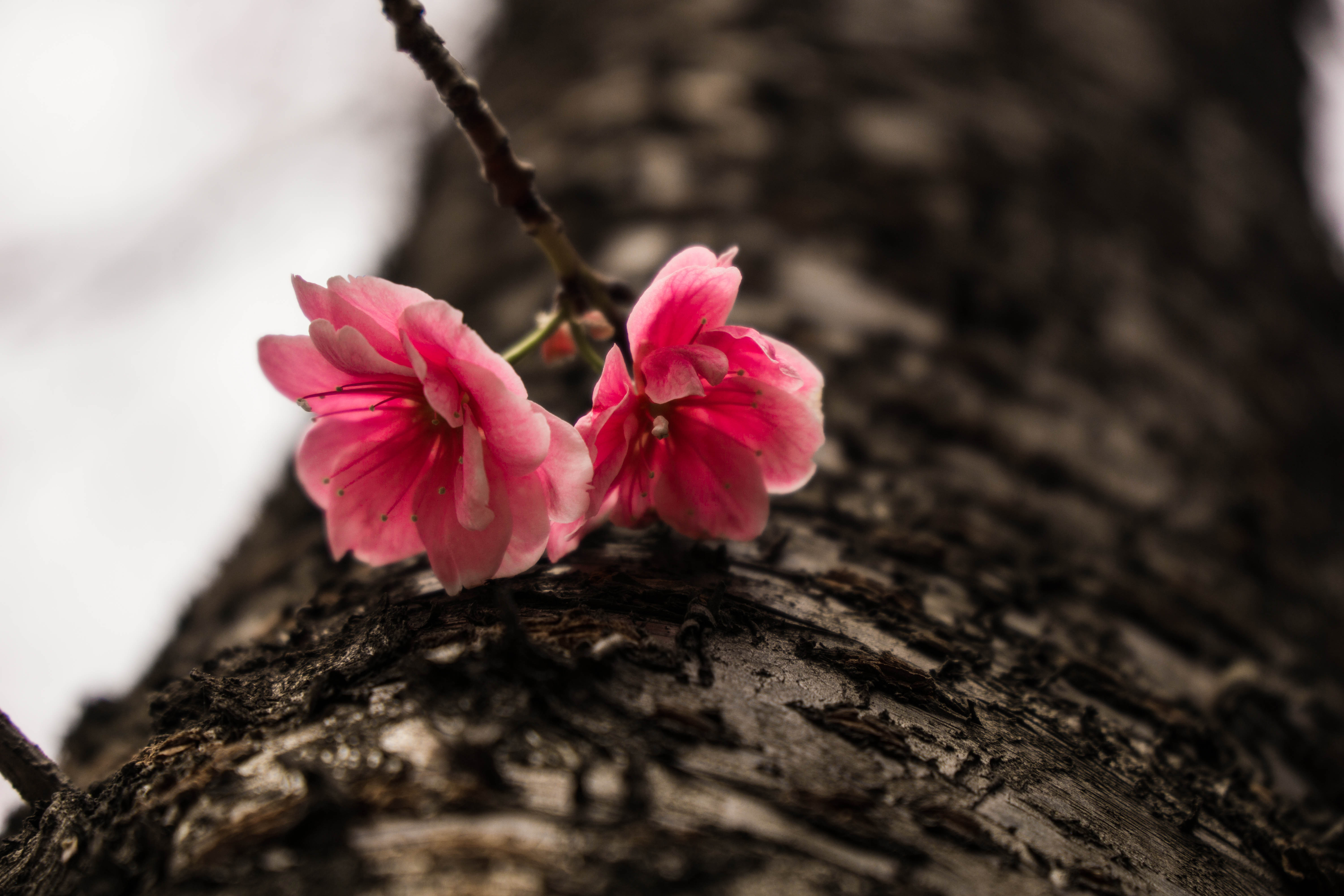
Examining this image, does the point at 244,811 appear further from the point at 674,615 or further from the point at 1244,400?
the point at 1244,400

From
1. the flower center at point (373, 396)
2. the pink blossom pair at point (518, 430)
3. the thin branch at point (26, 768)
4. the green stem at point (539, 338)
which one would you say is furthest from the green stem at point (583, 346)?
the thin branch at point (26, 768)

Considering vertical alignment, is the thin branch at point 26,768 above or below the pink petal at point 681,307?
above

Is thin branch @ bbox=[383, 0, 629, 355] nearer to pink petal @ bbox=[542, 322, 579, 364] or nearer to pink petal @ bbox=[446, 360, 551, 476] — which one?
pink petal @ bbox=[542, 322, 579, 364]

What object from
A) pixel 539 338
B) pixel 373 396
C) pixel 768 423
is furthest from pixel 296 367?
pixel 768 423

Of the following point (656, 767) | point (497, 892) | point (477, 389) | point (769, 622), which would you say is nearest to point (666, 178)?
point (477, 389)

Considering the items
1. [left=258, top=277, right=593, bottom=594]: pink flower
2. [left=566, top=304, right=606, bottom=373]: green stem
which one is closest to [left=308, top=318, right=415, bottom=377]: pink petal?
[left=258, top=277, right=593, bottom=594]: pink flower

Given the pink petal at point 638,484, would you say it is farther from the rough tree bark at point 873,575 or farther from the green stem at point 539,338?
the green stem at point 539,338
